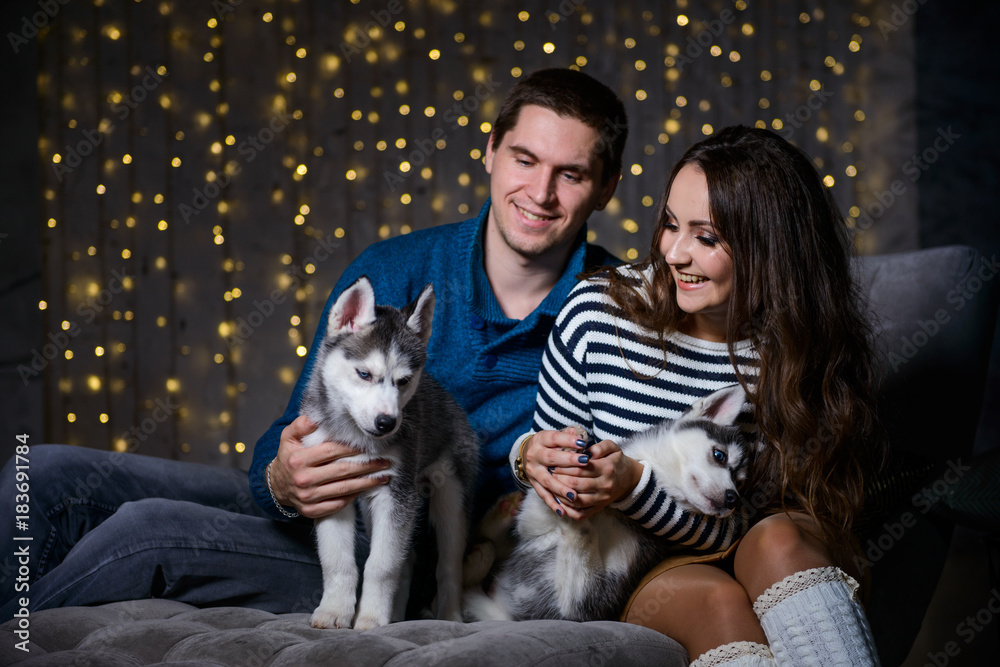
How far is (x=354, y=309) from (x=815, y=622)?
1065 millimetres

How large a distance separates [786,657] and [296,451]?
1.02m

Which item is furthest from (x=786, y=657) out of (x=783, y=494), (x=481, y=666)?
(x=481, y=666)

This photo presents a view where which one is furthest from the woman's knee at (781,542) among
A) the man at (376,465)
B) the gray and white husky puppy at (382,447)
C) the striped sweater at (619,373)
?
the man at (376,465)

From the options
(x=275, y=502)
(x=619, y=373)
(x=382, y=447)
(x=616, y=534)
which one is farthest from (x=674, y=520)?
(x=275, y=502)

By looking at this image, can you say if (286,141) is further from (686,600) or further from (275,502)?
(686,600)

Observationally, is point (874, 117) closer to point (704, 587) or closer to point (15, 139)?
point (704, 587)

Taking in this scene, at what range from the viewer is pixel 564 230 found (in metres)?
1.98

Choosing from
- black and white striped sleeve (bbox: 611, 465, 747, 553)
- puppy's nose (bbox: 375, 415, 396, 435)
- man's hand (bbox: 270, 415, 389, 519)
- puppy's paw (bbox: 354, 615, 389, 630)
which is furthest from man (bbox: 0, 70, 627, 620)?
black and white striped sleeve (bbox: 611, 465, 747, 553)

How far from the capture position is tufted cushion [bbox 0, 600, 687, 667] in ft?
3.70

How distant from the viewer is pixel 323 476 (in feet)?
4.90

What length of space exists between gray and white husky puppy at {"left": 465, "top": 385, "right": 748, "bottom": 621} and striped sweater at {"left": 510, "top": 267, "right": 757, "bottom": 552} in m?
0.09

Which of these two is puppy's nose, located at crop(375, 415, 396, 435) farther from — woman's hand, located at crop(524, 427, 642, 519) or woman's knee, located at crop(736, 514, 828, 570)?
woman's knee, located at crop(736, 514, 828, 570)

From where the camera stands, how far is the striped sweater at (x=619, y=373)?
169 cm

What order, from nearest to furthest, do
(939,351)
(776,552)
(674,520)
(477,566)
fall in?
(776,552) → (674,520) → (477,566) → (939,351)
